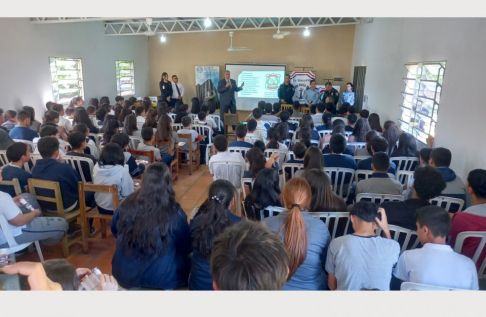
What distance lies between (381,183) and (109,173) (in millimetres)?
2498

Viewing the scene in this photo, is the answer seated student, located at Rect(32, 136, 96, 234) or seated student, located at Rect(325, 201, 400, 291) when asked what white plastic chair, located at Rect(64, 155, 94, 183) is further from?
seated student, located at Rect(325, 201, 400, 291)

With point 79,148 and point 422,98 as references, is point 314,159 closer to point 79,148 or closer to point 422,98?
point 79,148

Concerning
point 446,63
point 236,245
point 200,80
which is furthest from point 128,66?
point 236,245

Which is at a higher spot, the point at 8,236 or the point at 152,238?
the point at 152,238

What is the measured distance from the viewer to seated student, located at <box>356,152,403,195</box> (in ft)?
9.85

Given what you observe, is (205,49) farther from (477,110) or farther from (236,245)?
(236,245)

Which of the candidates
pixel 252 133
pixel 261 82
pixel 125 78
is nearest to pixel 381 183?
pixel 252 133

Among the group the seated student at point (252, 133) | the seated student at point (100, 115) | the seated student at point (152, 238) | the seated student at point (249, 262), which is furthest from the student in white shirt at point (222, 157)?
the seated student at point (100, 115)

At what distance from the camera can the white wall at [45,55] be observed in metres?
6.32

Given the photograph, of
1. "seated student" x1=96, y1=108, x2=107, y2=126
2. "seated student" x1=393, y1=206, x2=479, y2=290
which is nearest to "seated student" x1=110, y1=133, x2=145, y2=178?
"seated student" x1=96, y1=108, x2=107, y2=126

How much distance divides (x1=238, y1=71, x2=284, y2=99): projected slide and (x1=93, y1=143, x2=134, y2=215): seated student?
26.5ft

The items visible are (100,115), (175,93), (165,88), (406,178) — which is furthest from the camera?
(175,93)

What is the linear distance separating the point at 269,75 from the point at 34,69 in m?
6.39

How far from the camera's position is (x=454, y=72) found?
163 inches
